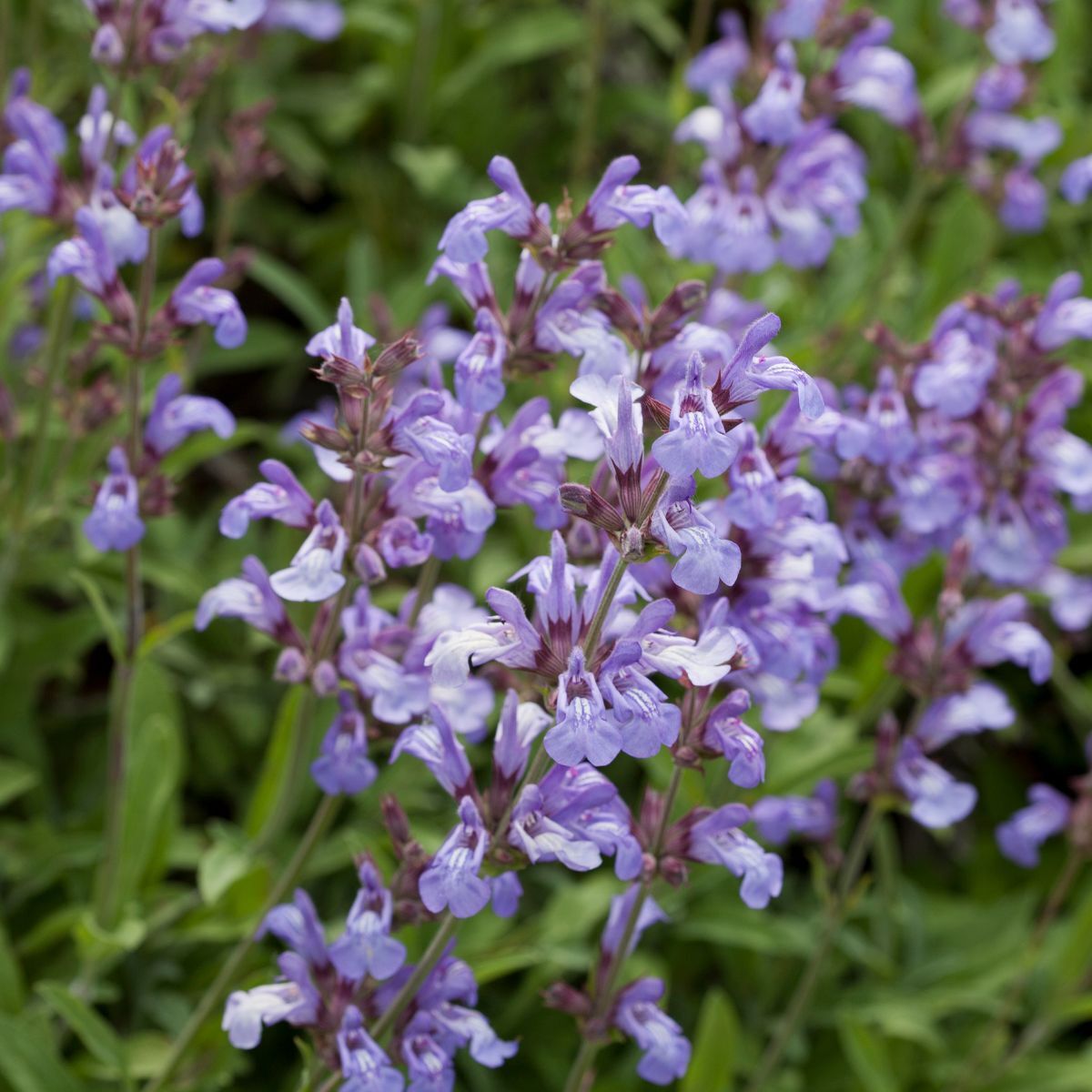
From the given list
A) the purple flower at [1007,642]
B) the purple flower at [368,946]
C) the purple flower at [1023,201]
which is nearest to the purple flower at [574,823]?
the purple flower at [368,946]

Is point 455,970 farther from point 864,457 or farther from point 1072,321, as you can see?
point 1072,321

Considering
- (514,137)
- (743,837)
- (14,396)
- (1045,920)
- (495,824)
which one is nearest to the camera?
(495,824)

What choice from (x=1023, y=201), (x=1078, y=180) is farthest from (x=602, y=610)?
(x=1023, y=201)

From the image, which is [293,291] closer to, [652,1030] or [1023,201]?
[1023,201]

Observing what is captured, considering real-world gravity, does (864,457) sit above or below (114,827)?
above

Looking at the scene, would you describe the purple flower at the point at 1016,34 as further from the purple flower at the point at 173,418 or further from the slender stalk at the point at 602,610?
the slender stalk at the point at 602,610

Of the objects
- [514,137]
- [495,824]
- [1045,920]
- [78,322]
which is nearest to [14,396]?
[78,322]
